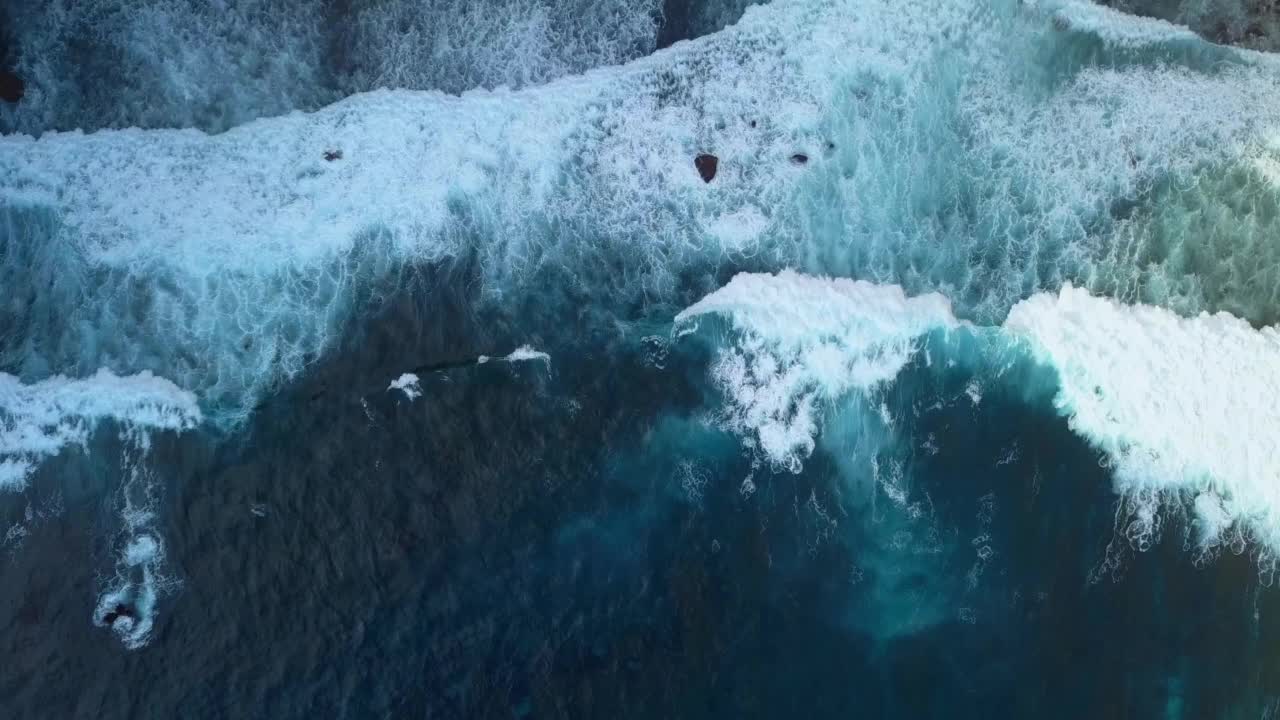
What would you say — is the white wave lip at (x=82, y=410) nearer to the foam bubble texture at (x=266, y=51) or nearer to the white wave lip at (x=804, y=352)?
the foam bubble texture at (x=266, y=51)

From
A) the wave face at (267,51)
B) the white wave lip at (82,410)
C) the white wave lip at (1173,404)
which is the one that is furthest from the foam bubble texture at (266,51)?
the white wave lip at (1173,404)

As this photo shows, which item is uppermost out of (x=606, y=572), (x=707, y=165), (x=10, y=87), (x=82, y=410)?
(x=10, y=87)

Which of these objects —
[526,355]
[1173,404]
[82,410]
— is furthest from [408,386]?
[1173,404]

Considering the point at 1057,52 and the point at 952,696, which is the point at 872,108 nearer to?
the point at 1057,52

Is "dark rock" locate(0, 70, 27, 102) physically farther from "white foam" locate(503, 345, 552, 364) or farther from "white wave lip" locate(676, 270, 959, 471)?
"white wave lip" locate(676, 270, 959, 471)

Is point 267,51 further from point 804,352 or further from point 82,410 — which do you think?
point 804,352
